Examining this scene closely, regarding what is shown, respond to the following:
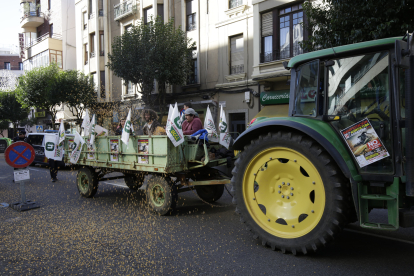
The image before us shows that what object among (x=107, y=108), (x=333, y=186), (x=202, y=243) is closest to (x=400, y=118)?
(x=333, y=186)

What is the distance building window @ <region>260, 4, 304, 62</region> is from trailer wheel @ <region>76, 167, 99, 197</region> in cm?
1077

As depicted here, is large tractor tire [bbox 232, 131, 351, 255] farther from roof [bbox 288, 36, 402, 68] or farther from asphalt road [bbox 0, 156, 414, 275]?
roof [bbox 288, 36, 402, 68]

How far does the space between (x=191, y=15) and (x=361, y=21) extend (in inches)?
575

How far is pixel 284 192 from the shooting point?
12.8 ft

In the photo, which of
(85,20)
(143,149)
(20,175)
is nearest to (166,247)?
(143,149)

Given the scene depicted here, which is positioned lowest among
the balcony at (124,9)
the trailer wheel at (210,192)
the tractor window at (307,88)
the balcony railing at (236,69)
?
the trailer wheel at (210,192)

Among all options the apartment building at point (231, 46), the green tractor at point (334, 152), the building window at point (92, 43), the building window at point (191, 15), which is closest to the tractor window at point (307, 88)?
the green tractor at point (334, 152)

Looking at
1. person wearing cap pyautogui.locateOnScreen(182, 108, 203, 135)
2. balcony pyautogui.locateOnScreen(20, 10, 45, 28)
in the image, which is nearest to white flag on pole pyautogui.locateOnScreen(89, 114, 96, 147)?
person wearing cap pyautogui.locateOnScreen(182, 108, 203, 135)

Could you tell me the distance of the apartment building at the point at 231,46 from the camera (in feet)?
50.5

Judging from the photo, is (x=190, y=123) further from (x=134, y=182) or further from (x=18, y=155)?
(x=18, y=155)

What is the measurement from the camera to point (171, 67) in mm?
18719

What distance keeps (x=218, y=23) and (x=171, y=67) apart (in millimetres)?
3690

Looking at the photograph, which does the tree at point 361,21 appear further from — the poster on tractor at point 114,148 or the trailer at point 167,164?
the poster on tractor at point 114,148

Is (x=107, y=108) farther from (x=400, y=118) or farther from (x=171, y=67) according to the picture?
(x=400, y=118)
